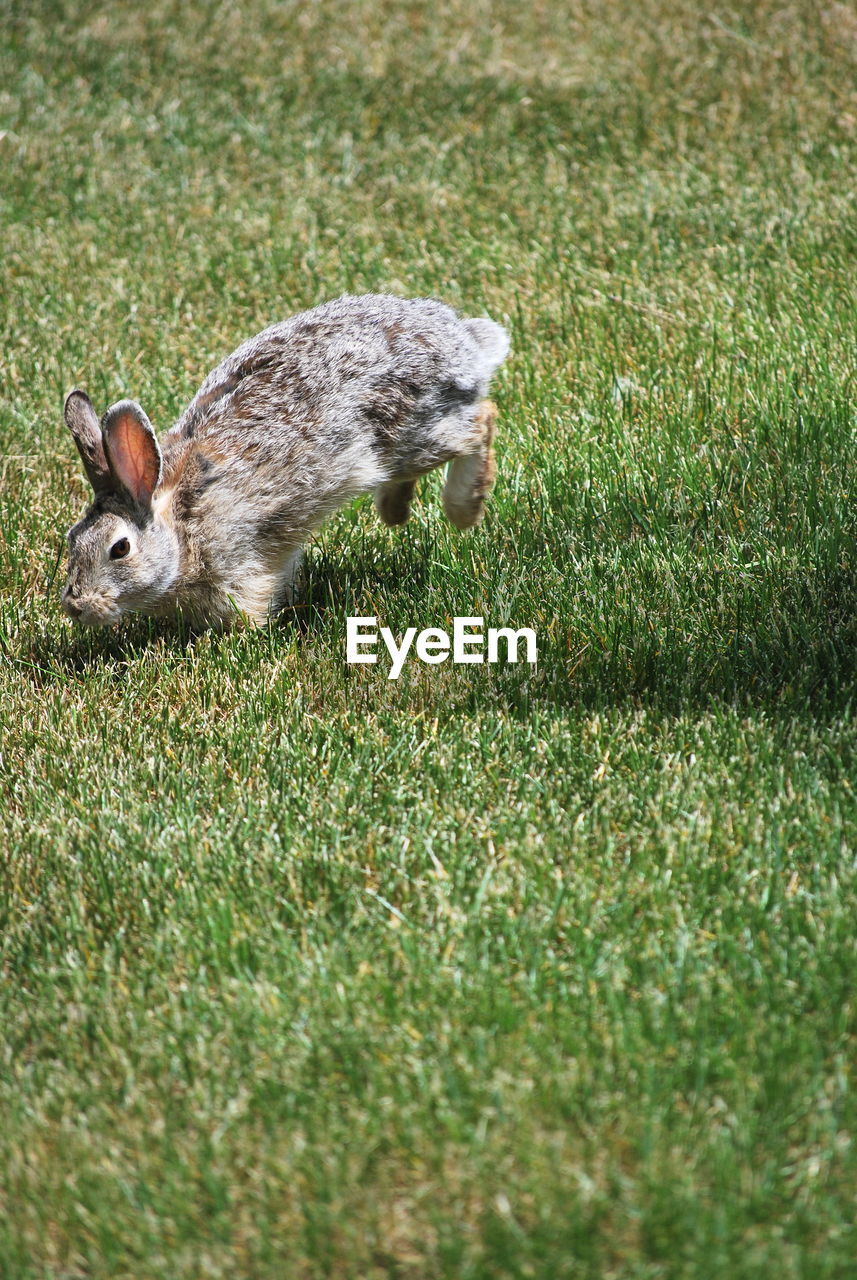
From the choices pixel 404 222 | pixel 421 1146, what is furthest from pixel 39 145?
pixel 421 1146

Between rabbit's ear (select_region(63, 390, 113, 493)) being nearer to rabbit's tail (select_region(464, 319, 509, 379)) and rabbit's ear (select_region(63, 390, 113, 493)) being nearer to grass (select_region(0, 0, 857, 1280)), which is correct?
grass (select_region(0, 0, 857, 1280))

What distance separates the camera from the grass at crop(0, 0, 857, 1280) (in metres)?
2.73

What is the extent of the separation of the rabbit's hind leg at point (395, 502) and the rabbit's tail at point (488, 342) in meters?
0.55

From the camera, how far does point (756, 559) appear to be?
4.83 m

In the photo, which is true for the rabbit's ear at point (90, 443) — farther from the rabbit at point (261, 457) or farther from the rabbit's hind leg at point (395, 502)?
the rabbit's hind leg at point (395, 502)

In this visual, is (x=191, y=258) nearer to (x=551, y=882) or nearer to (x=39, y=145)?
(x=39, y=145)

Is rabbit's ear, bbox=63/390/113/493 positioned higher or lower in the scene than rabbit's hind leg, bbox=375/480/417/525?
higher

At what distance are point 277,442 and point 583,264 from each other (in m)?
3.03

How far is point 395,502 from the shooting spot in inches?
217

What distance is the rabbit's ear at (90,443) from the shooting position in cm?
476
